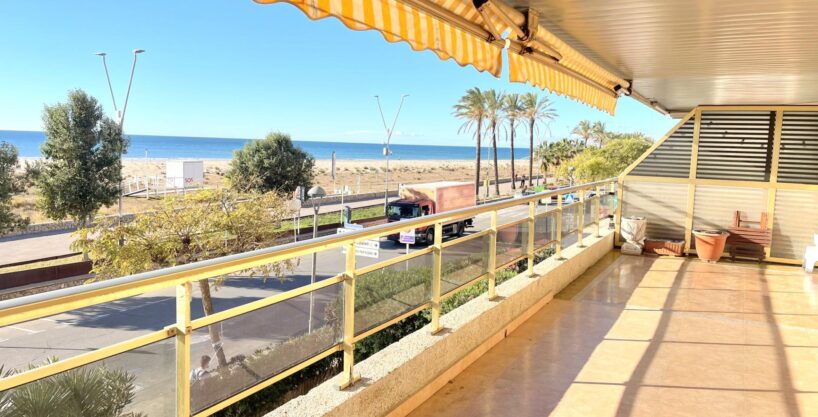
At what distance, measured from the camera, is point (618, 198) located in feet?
29.9

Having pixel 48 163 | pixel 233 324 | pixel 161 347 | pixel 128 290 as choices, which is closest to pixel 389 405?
pixel 233 324

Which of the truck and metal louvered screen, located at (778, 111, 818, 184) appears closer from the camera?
metal louvered screen, located at (778, 111, 818, 184)

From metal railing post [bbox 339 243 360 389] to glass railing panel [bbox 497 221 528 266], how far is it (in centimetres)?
200

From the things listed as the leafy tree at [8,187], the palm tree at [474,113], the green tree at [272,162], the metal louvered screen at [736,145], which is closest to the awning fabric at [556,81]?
the metal louvered screen at [736,145]

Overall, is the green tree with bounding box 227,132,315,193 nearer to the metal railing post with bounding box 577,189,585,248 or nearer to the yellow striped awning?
the metal railing post with bounding box 577,189,585,248

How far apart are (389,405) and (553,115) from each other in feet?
187

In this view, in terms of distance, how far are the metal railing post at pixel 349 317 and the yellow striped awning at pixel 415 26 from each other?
3.46ft

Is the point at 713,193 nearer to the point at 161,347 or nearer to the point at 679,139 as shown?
the point at 679,139

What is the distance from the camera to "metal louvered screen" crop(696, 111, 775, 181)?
27.4 feet

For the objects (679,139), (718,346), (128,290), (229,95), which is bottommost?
(718,346)

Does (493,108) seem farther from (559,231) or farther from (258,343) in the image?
(258,343)

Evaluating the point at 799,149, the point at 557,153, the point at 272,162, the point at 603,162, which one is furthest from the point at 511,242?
the point at 557,153

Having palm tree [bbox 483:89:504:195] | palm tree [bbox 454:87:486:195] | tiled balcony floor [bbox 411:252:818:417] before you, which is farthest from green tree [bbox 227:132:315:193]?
tiled balcony floor [bbox 411:252:818:417]

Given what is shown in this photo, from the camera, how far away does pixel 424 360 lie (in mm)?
3246
